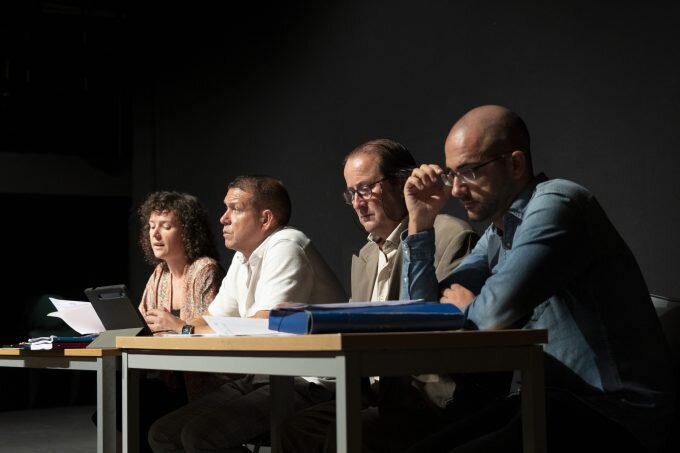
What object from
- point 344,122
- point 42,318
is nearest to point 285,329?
point 344,122

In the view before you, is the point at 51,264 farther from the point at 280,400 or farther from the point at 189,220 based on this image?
the point at 280,400

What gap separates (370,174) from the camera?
2.77 meters

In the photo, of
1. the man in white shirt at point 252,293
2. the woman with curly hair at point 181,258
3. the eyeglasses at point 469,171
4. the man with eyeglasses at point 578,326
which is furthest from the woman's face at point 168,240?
the man with eyeglasses at point 578,326

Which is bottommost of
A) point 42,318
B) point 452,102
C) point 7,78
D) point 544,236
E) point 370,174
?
point 42,318

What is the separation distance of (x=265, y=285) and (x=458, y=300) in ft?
3.72

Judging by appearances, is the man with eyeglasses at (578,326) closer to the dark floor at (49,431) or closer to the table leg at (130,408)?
the table leg at (130,408)

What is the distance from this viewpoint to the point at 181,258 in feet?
12.7

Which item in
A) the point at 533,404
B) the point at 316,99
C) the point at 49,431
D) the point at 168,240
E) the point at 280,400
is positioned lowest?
the point at 49,431

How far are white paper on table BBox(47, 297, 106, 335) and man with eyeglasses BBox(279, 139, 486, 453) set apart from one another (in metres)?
0.81

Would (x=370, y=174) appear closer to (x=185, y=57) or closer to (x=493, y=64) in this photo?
(x=493, y=64)

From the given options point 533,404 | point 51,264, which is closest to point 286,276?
point 533,404

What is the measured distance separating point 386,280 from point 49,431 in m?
3.88

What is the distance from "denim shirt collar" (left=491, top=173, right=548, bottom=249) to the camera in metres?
2.00

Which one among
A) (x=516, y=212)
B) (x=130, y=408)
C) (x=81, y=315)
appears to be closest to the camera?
(x=516, y=212)
